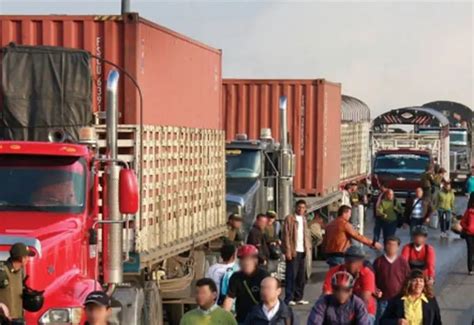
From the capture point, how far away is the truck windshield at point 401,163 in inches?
1571

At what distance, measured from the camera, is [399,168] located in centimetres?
4012

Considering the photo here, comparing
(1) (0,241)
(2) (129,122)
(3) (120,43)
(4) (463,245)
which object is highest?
(3) (120,43)

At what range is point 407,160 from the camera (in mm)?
40281

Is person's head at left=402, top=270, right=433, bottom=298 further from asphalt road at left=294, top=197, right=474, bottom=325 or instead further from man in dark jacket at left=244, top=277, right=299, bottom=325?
asphalt road at left=294, top=197, right=474, bottom=325

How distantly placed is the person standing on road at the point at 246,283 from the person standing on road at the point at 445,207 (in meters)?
19.6

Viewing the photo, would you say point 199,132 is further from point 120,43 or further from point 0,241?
point 0,241

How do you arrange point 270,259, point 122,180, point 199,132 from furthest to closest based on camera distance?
point 270,259, point 199,132, point 122,180

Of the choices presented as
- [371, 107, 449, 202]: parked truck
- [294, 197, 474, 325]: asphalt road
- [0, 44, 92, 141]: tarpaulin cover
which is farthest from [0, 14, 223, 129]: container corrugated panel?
[371, 107, 449, 202]: parked truck

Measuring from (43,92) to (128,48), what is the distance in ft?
3.81

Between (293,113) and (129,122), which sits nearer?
(129,122)

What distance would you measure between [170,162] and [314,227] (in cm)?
968

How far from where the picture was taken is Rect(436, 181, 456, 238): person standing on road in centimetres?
3002

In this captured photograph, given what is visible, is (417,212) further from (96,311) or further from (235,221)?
(96,311)

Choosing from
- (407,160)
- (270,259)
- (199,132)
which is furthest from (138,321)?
(407,160)
